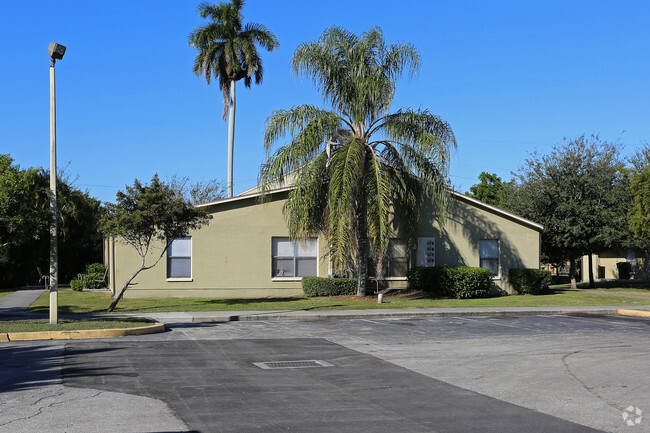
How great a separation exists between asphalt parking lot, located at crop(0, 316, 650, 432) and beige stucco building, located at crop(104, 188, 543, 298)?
11300 millimetres

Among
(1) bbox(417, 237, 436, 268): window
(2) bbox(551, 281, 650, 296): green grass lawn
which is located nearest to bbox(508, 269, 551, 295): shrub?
(1) bbox(417, 237, 436, 268): window

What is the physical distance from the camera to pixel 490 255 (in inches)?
1182

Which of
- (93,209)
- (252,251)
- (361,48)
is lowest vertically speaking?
(252,251)

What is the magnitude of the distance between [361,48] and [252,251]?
9390 millimetres

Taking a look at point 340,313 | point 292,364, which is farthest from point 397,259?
point 292,364

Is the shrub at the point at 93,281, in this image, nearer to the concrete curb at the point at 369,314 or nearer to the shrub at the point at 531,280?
the concrete curb at the point at 369,314

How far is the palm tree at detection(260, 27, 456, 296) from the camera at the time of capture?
24.5m

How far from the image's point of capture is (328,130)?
82.4 ft

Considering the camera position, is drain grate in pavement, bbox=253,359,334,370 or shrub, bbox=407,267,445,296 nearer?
drain grate in pavement, bbox=253,359,334,370

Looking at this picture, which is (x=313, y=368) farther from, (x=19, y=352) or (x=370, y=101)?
(x=370, y=101)

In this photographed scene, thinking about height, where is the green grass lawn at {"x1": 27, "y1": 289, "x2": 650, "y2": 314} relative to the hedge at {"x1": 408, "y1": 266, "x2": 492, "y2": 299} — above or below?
below

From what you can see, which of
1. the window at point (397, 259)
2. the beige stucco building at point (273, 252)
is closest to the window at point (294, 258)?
the beige stucco building at point (273, 252)

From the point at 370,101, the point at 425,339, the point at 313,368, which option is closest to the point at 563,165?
the point at 370,101

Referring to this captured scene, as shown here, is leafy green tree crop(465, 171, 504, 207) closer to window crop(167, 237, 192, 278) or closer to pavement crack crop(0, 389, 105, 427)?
window crop(167, 237, 192, 278)
